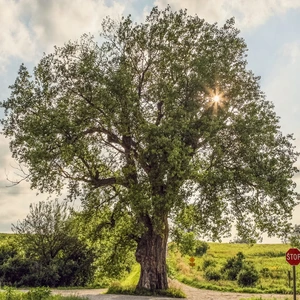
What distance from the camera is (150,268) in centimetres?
2344

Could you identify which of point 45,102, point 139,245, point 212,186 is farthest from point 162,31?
point 139,245

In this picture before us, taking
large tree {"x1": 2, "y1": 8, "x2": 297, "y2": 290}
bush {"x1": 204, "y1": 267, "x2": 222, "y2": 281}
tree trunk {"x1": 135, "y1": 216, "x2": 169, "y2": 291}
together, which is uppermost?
large tree {"x1": 2, "y1": 8, "x2": 297, "y2": 290}

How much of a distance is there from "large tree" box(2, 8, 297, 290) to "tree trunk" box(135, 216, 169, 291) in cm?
6

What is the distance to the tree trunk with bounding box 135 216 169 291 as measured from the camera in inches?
915

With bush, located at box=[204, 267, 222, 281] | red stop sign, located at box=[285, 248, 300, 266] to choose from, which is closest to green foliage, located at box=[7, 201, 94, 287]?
bush, located at box=[204, 267, 222, 281]

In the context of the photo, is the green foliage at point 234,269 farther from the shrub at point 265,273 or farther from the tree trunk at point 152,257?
the tree trunk at point 152,257

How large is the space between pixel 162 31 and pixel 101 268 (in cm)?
1526

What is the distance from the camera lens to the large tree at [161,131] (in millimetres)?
20891

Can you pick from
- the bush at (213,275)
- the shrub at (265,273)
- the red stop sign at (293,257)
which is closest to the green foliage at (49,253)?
the bush at (213,275)

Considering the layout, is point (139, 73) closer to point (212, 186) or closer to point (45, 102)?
point (45, 102)

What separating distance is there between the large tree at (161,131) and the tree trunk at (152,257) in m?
0.06

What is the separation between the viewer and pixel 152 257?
77.4 ft

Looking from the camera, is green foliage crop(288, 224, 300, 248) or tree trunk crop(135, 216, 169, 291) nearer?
green foliage crop(288, 224, 300, 248)

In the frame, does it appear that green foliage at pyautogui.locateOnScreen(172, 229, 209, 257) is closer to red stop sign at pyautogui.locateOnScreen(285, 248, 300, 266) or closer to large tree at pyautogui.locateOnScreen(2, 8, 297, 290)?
large tree at pyautogui.locateOnScreen(2, 8, 297, 290)
